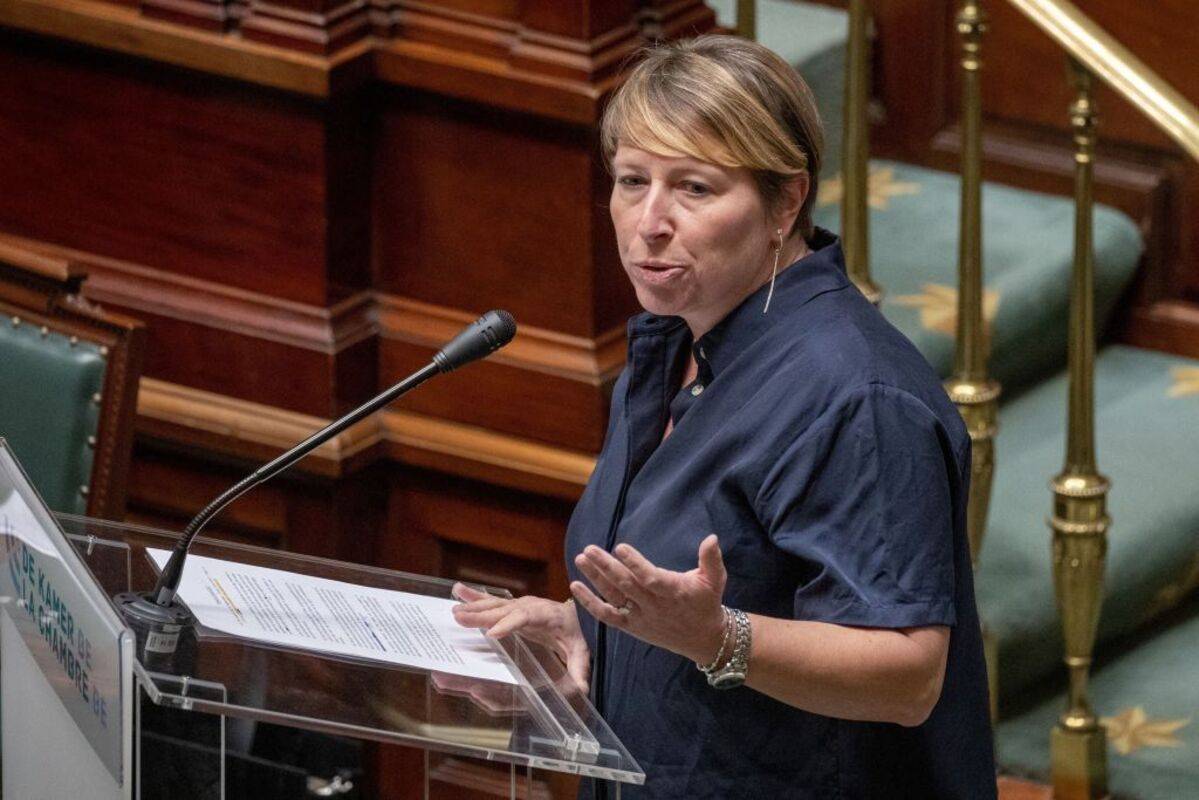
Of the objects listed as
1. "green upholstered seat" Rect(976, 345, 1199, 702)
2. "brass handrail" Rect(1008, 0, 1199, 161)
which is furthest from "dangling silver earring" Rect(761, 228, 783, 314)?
"green upholstered seat" Rect(976, 345, 1199, 702)

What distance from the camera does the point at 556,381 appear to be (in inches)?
121

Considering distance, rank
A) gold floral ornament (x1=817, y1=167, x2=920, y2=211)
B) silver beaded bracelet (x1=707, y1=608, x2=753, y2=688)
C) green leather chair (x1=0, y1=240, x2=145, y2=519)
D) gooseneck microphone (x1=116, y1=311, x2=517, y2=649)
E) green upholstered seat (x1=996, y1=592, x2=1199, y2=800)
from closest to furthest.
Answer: silver beaded bracelet (x1=707, y1=608, x2=753, y2=688) < gooseneck microphone (x1=116, y1=311, x2=517, y2=649) < green leather chair (x1=0, y1=240, x2=145, y2=519) < green upholstered seat (x1=996, y1=592, x2=1199, y2=800) < gold floral ornament (x1=817, y1=167, x2=920, y2=211)

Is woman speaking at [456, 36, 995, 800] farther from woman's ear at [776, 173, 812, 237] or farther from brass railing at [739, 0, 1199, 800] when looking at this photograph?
brass railing at [739, 0, 1199, 800]

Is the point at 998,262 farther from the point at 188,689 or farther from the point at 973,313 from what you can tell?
the point at 188,689

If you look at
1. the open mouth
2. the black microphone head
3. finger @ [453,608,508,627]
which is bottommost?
finger @ [453,608,508,627]

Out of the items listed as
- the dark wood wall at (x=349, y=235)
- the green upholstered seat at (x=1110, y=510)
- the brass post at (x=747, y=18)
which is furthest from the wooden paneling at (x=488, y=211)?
the green upholstered seat at (x=1110, y=510)

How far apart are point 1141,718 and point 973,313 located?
682 mm

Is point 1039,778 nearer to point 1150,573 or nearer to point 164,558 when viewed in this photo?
point 1150,573

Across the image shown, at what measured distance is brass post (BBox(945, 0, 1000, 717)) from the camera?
3.03 m

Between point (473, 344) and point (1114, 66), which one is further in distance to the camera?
point (1114, 66)

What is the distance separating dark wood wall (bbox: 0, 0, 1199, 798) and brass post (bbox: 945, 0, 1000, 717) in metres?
0.38

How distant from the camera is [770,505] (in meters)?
1.95

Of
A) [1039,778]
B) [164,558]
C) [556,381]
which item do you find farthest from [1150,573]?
[164,558]

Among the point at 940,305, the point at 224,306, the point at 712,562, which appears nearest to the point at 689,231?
the point at 712,562
